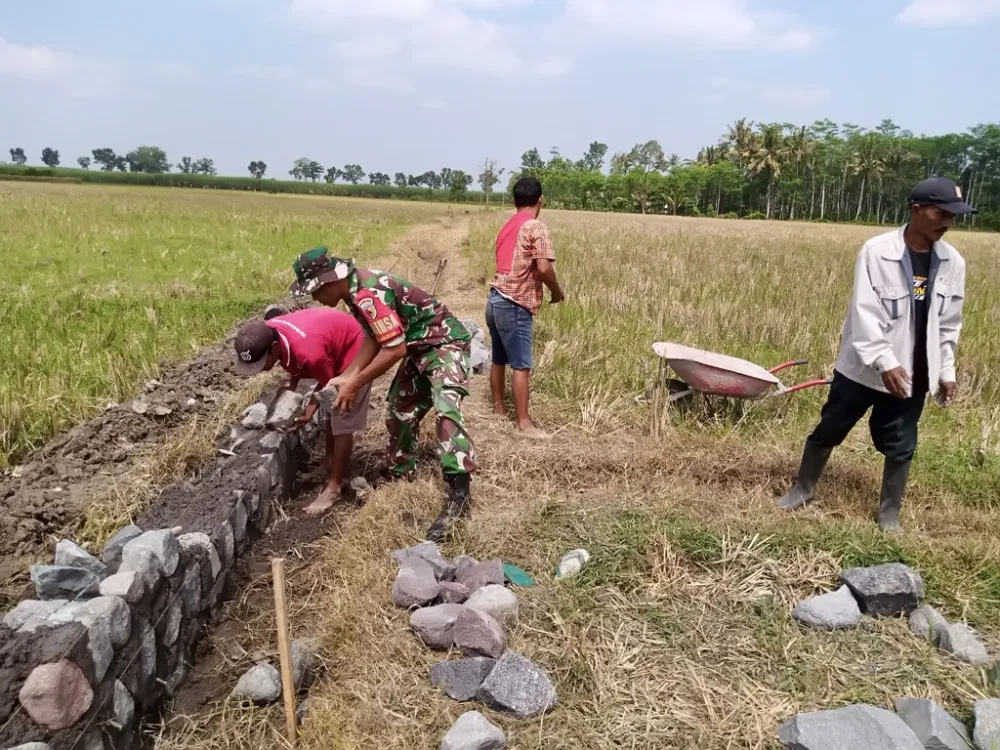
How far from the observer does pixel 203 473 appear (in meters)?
3.68

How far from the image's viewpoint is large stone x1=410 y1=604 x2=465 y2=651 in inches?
104

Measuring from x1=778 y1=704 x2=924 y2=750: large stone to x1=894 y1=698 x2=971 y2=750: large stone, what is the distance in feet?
0.14

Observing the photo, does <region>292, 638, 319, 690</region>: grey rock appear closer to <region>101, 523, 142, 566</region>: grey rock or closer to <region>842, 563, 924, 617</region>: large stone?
<region>101, 523, 142, 566</region>: grey rock

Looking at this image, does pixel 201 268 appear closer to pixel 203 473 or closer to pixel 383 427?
pixel 383 427

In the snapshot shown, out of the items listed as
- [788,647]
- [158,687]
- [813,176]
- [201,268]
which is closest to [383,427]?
[158,687]

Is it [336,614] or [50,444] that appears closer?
[336,614]

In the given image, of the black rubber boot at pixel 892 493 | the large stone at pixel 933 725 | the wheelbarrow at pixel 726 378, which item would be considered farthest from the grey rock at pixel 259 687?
the wheelbarrow at pixel 726 378

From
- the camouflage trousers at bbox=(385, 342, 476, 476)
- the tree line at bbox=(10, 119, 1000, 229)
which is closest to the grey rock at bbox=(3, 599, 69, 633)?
the camouflage trousers at bbox=(385, 342, 476, 476)

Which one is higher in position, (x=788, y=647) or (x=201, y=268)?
(x=201, y=268)

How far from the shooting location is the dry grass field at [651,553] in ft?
7.83

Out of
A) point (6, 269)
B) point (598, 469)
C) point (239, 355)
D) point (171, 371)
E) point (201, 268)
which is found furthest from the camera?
point (201, 268)

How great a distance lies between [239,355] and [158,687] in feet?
4.84

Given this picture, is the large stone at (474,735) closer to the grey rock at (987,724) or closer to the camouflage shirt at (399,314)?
the grey rock at (987,724)

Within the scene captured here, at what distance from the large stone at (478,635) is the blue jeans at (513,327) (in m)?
2.30
